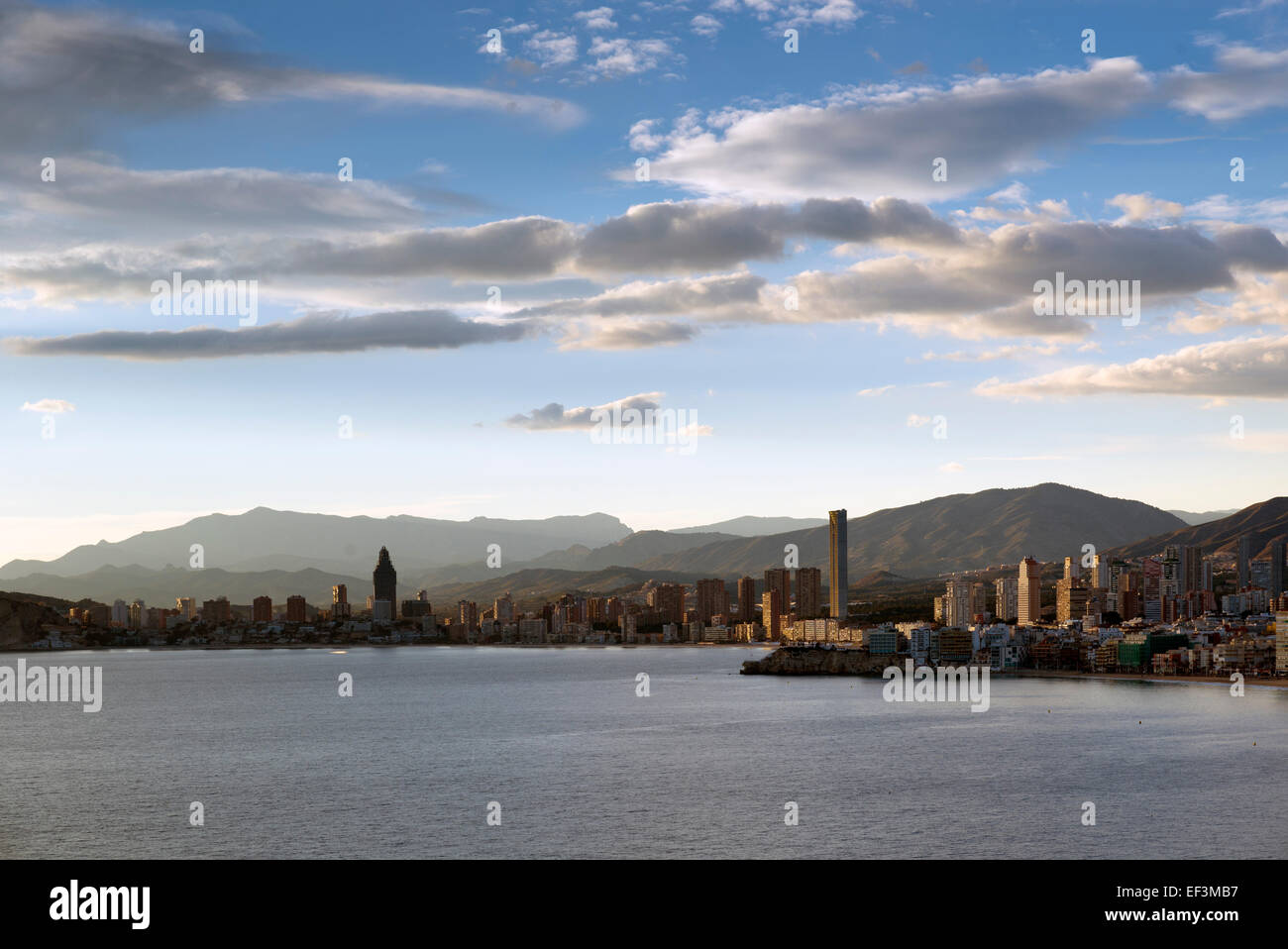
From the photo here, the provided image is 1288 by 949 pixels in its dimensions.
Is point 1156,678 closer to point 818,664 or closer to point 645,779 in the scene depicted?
point 818,664

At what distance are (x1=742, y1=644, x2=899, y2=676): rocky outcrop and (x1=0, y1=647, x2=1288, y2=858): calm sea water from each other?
209ft

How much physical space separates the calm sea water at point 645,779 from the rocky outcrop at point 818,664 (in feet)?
209

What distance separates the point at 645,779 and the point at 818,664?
13039 cm

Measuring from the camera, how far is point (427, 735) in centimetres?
8800

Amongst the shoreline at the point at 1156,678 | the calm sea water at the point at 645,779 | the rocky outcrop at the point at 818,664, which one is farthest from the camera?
the rocky outcrop at the point at 818,664

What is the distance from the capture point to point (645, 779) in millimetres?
63656

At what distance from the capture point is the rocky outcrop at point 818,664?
186625 millimetres

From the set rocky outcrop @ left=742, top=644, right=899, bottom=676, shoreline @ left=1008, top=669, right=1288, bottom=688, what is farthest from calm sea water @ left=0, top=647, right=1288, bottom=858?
rocky outcrop @ left=742, top=644, right=899, bottom=676

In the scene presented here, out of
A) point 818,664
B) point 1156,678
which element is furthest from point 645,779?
point 818,664

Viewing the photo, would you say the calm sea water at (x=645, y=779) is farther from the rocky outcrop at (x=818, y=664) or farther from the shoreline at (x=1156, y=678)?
the rocky outcrop at (x=818, y=664)

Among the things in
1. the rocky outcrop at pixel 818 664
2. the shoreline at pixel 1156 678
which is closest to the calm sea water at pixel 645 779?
the shoreline at pixel 1156 678

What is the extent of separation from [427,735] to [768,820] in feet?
144
